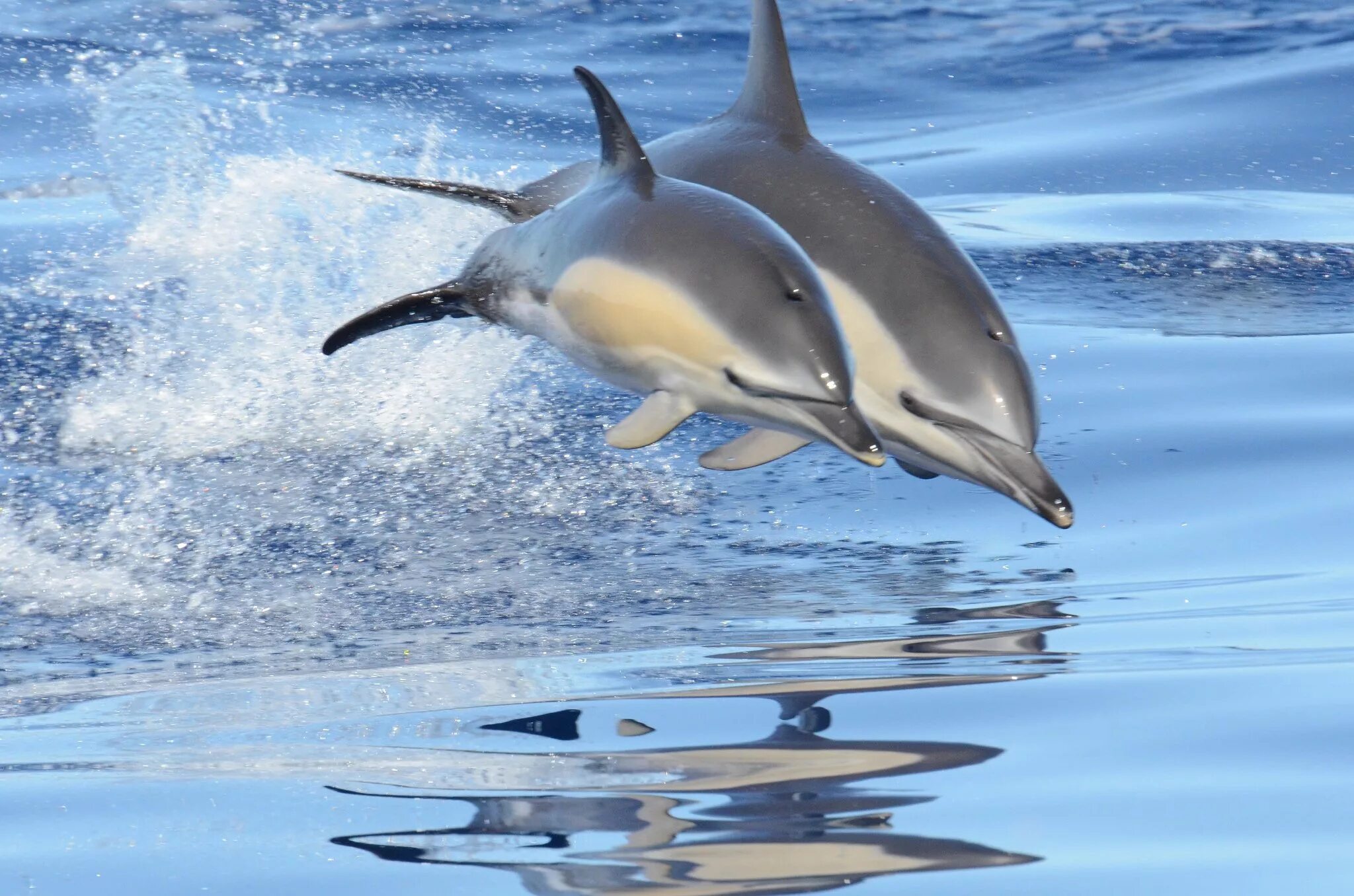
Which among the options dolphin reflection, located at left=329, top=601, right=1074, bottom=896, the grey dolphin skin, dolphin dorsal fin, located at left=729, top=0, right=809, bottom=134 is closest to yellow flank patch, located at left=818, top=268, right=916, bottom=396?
the grey dolphin skin

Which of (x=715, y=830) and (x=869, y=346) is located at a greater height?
(x=869, y=346)

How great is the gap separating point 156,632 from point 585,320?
105 cm

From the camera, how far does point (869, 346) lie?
3592 mm

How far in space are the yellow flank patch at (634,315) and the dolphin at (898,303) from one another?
1.01ft

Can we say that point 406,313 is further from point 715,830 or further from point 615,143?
point 715,830

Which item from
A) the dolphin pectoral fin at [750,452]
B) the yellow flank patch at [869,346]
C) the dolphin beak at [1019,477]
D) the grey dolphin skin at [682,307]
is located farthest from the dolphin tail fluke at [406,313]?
the dolphin beak at [1019,477]

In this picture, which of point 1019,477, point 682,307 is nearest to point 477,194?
point 682,307

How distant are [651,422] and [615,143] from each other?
2.27ft

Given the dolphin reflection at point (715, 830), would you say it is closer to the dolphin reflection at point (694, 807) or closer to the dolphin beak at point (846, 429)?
the dolphin reflection at point (694, 807)

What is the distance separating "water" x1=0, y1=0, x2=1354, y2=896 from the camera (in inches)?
80.4

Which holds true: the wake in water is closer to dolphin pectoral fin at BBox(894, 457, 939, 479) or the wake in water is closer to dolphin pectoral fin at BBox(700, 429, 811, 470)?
dolphin pectoral fin at BBox(700, 429, 811, 470)

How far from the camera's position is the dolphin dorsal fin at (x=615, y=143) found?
3.73 meters

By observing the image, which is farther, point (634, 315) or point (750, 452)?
point (750, 452)

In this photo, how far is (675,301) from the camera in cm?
341
